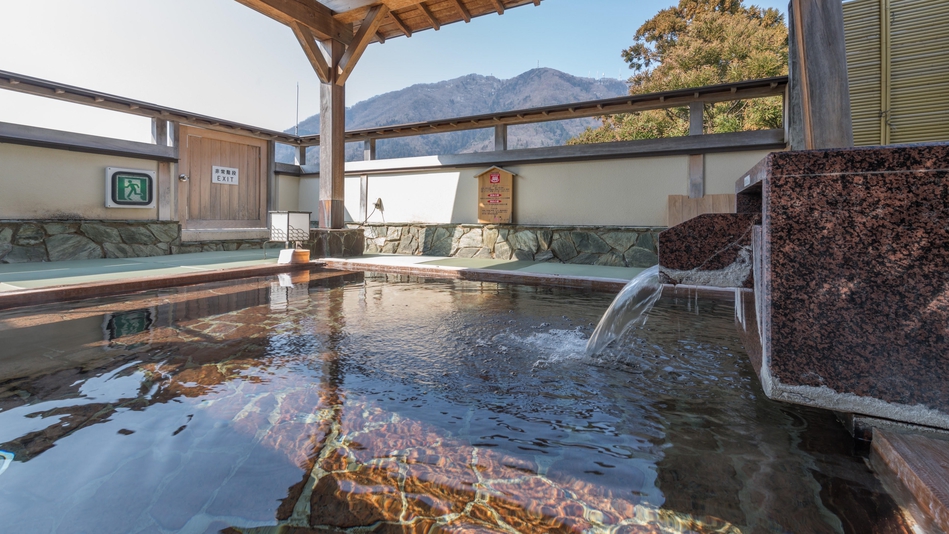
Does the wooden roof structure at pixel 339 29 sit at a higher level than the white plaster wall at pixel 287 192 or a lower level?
→ higher

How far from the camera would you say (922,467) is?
1188mm

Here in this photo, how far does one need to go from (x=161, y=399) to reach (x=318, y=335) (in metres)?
1.25

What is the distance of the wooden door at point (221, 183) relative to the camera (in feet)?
30.3

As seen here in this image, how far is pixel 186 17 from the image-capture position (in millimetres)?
14617

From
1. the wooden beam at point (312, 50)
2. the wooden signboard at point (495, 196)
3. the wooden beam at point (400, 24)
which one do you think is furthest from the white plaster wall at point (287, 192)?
the wooden beam at point (400, 24)

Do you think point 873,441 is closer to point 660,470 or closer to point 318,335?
point 660,470

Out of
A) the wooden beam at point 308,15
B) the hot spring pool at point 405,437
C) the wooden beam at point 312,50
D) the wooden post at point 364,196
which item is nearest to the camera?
the hot spring pool at point 405,437

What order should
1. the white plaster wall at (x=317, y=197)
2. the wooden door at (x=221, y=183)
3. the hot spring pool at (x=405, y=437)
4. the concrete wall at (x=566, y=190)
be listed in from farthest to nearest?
the white plaster wall at (x=317, y=197), the wooden door at (x=221, y=183), the concrete wall at (x=566, y=190), the hot spring pool at (x=405, y=437)

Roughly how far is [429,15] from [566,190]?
12.1 feet

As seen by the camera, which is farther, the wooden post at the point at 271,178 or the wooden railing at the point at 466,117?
the wooden post at the point at 271,178

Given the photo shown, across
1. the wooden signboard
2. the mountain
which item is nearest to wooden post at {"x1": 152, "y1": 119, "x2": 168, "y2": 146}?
the wooden signboard

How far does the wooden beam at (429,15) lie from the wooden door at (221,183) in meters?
5.46

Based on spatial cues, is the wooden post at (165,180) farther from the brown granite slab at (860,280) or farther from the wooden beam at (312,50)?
the brown granite slab at (860,280)

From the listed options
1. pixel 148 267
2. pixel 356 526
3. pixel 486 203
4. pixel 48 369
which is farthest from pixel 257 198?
pixel 356 526
